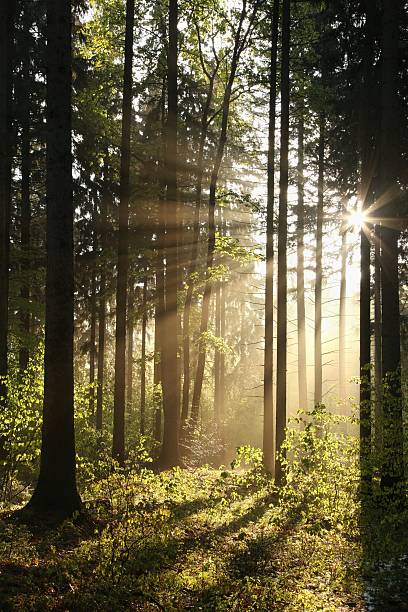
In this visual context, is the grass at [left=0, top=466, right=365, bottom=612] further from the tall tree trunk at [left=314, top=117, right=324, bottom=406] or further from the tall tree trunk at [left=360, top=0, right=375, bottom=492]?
the tall tree trunk at [left=314, top=117, right=324, bottom=406]

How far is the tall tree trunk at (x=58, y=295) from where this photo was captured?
8.02 metres

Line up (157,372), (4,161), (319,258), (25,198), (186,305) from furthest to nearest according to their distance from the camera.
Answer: (319,258) < (157,372) < (186,305) < (25,198) < (4,161)

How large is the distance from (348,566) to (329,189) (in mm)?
18644

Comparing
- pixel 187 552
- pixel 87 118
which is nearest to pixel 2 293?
pixel 87 118

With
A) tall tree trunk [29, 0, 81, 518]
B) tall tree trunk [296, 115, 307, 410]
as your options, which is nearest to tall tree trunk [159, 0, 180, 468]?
tall tree trunk [29, 0, 81, 518]

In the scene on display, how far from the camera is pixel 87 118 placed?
15.2 m

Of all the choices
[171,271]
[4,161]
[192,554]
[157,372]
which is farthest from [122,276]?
[157,372]

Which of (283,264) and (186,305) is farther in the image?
(186,305)

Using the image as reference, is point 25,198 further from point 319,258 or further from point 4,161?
point 319,258

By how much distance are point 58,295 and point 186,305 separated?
35.6ft

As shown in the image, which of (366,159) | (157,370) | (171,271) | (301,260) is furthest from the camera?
(301,260)

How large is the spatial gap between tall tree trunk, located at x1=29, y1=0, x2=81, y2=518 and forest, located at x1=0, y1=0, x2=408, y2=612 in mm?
30

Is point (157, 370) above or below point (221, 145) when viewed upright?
below

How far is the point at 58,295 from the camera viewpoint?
8.18 m
